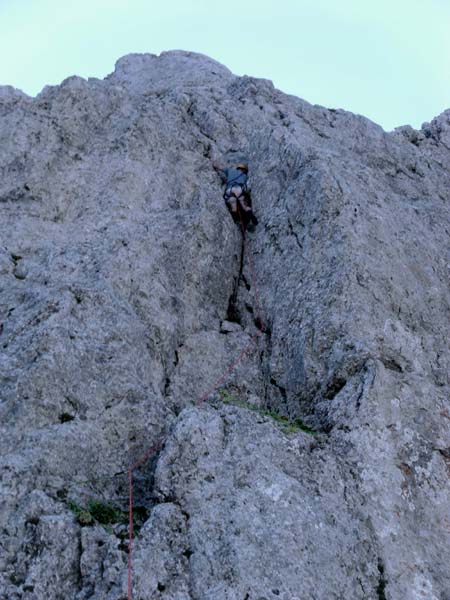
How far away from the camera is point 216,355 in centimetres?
1327

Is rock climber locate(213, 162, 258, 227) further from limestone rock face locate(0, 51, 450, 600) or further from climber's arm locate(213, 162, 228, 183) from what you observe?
limestone rock face locate(0, 51, 450, 600)

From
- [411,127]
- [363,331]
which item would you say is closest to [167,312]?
[363,331]

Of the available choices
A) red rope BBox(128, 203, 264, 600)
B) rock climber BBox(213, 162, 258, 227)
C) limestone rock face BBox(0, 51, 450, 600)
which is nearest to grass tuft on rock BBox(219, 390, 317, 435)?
limestone rock face BBox(0, 51, 450, 600)

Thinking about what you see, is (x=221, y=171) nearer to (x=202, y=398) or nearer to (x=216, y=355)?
(x=216, y=355)

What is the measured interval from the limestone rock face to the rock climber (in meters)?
0.39

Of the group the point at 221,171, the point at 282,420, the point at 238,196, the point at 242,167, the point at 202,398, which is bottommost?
the point at 202,398

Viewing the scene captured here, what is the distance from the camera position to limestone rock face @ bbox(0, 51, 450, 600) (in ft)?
28.5

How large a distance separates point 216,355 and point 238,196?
4.43 meters

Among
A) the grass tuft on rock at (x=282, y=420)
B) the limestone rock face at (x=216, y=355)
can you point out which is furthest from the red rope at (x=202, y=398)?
the grass tuft on rock at (x=282, y=420)

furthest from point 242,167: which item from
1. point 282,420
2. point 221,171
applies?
point 282,420

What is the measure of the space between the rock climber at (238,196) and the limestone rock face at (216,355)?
387 mm

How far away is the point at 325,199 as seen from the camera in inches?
562

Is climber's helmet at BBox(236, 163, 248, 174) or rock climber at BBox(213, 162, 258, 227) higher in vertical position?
climber's helmet at BBox(236, 163, 248, 174)

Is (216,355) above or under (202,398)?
above
